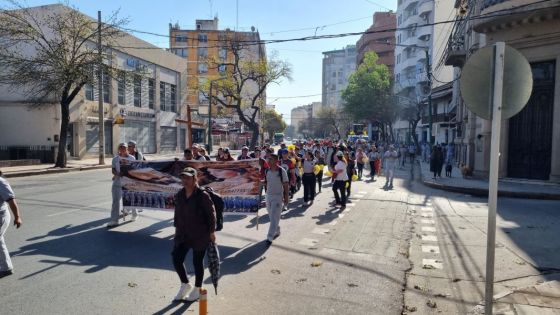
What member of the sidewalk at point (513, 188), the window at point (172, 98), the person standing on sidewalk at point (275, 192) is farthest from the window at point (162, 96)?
the person standing on sidewalk at point (275, 192)

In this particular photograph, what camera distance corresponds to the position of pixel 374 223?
417 inches

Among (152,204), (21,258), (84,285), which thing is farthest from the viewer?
(152,204)

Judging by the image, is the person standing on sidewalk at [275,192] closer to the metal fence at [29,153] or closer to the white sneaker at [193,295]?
the white sneaker at [193,295]

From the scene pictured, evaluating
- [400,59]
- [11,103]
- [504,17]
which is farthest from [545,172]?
[400,59]

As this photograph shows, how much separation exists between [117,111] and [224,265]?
3310 cm

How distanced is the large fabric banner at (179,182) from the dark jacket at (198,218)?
4.15m

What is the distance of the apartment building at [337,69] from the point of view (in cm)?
14712

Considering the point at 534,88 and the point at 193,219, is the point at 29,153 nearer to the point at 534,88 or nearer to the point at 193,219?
the point at 193,219

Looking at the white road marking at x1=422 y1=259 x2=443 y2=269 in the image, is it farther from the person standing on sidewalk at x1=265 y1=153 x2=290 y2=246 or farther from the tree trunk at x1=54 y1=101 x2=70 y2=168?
the tree trunk at x1=54 y1=101 x2=70 y2=168

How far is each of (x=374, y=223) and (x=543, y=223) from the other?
405 centimetres

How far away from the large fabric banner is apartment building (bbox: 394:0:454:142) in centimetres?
4124

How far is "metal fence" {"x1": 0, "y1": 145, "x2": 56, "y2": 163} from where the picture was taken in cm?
2805

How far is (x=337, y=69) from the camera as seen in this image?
152m

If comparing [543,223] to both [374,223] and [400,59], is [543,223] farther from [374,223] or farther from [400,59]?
[400,59]
